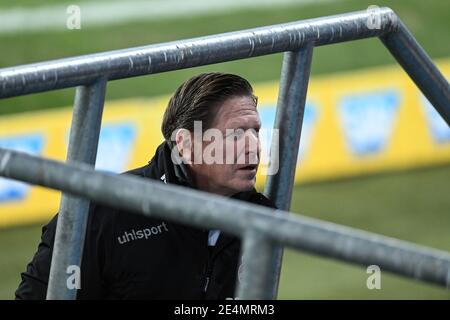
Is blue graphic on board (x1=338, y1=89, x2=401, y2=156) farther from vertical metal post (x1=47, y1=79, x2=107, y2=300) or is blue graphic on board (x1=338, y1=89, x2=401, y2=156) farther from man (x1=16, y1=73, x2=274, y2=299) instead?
vertical metal post (x1=47, y1=79, x2=107, y2=300)

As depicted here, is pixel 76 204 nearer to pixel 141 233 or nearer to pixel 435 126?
pixel 141 233

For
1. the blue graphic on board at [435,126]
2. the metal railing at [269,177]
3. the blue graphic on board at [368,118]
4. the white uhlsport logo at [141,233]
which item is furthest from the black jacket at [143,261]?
the blue graphic on board at [435,126]

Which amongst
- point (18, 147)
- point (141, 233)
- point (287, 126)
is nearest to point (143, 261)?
point (141, 233)

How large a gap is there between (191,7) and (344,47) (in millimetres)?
1893

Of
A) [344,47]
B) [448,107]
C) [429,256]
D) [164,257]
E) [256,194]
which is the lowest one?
[429,256]

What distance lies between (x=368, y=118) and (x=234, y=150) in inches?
293

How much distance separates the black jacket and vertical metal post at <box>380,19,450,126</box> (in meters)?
0.48

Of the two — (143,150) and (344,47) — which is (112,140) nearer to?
(143,150)

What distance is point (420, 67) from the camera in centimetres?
303

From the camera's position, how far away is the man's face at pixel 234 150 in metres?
3.10

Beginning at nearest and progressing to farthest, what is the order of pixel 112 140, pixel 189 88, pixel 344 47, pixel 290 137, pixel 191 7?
1. pixel 290 137
2. pixel 189 88
3. pixel 112 140
4. pixel 344 47
5. pixel 191 7

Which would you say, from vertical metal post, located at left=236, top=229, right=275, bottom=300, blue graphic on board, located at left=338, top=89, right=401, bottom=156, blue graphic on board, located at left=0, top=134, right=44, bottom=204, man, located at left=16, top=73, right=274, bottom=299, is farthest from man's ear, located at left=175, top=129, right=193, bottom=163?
blue graphic on board, located at left=338, top=89, right=401, bottom=156
